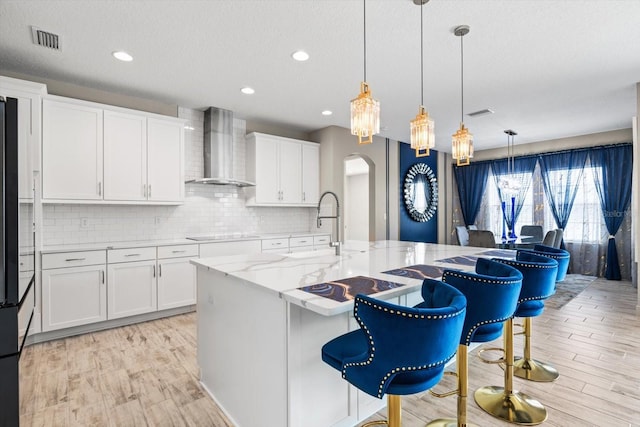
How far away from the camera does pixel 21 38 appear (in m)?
2.64

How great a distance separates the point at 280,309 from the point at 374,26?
88.2 inches

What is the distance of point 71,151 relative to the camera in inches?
135

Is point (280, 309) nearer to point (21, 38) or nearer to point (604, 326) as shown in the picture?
point (21, 38)

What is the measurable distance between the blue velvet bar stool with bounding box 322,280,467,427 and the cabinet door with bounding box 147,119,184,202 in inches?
139

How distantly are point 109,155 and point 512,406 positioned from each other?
4.31 m

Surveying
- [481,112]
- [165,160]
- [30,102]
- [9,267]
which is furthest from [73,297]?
[481,112]

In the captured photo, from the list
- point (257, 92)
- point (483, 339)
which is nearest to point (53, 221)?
point (257, 92)

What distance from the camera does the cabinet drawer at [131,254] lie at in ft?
11.4

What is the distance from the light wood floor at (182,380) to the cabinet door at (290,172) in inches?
97.6

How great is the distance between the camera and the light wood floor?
2008mm

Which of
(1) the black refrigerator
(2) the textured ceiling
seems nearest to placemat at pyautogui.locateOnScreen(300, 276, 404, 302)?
(1) the black refrigerator

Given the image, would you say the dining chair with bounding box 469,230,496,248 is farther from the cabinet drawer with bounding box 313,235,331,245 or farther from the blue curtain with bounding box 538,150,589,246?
the blue curtain with bounding box 538,150,589,246

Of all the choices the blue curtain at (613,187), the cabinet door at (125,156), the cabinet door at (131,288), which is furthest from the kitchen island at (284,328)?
the blue curtain at (613,187)

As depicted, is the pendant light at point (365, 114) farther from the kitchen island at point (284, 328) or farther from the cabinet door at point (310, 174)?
the cabinet door at point (310, 174)
